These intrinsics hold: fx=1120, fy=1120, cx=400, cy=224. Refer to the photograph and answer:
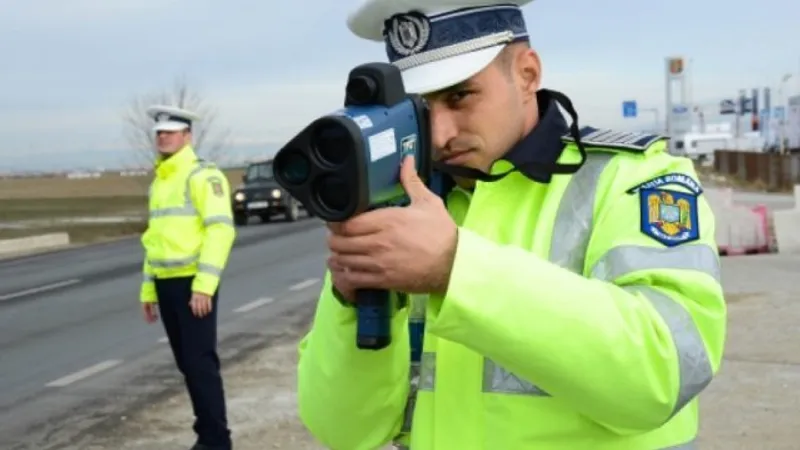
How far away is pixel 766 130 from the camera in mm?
66812

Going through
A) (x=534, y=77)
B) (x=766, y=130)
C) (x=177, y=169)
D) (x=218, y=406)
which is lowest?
(x=766, y=130)

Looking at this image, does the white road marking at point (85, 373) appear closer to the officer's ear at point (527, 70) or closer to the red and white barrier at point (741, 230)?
the officer's ear at point (527, 70)

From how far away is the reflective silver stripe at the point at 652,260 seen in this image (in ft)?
5.91

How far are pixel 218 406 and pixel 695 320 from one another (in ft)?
15.9

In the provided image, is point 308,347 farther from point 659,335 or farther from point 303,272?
point 303,272

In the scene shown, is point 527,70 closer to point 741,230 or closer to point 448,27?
point 448,27

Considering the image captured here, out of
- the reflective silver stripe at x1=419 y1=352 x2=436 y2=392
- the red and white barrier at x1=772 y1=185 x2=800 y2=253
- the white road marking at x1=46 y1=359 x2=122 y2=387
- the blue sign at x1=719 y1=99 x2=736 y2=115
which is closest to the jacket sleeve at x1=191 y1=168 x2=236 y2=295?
the white road marking at x1=46 y1=359 x2=122 y2=387

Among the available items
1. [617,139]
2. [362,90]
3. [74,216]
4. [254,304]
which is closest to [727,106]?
[74,216]

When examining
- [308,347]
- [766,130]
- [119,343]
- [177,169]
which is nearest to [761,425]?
[177,169]

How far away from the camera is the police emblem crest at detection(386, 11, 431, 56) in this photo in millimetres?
2012

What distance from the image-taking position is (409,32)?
2.04 m

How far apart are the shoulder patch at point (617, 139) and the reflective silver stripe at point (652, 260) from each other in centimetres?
23

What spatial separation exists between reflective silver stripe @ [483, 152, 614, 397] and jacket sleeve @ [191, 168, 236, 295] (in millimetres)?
4438

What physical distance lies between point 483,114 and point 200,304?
174 inches
